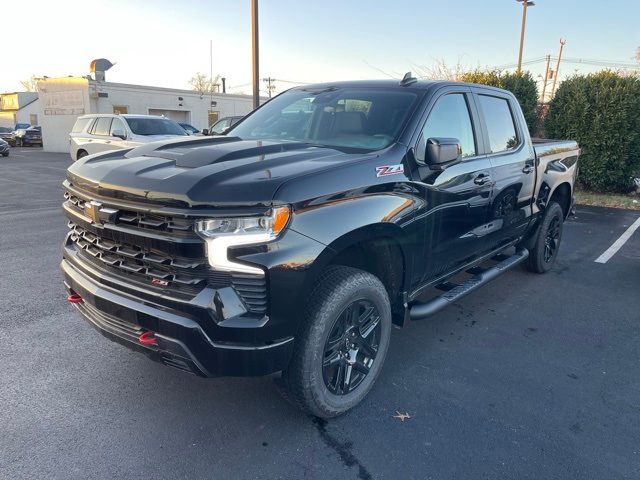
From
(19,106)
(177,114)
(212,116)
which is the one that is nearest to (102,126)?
(177,114)

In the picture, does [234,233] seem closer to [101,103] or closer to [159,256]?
[159,256]

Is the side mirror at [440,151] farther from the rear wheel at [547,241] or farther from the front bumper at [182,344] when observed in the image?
the rear wheel at [547,241]

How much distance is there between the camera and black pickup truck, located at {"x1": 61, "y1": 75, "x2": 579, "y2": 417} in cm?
224

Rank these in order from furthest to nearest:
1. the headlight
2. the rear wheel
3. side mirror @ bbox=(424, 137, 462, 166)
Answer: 1. the rear wheel
2. side mirror @ bbox=(424, 137, 462, 166)
3. the headlight

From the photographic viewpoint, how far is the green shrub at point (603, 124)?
1115 centimetres

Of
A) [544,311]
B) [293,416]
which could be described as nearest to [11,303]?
[293,416]

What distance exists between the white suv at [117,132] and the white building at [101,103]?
45.8 ft

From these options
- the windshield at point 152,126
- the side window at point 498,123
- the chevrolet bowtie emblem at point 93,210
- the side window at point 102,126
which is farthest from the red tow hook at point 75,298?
the side window at point 102,126

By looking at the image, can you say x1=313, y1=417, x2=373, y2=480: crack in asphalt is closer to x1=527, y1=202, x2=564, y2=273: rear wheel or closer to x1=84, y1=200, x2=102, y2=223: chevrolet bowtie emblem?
x1=84, y1=200, x2=102, y2=223: chevrolet bowtie emblem

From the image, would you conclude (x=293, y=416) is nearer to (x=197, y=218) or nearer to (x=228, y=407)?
(x=228, y=407)

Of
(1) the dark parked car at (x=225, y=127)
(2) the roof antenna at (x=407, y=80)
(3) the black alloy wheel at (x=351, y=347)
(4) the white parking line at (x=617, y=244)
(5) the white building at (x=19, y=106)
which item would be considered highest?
(5) the white building at (x=19, y=106)

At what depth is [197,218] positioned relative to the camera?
221 cm

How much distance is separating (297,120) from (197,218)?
1.84 m

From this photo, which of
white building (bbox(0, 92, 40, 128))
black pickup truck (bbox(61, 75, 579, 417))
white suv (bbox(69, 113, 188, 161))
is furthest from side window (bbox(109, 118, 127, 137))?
white building (bbox(0, 92, 40, 128))
